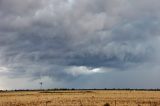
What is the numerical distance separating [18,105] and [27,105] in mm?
1705

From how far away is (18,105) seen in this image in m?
61.1

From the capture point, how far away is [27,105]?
62.0 m
